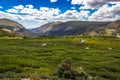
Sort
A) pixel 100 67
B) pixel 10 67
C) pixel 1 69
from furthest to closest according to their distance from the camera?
1. pixel 100 67
2. pixel 10 67
3. pixel 1 69

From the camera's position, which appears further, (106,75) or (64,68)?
(106,75)

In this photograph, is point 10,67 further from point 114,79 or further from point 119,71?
point 119,71

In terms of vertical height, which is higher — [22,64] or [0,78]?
[0,78]

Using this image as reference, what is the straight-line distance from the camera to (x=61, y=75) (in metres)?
37.2

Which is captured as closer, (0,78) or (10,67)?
(0,78)

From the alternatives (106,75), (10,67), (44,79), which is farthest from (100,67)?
(44,79)

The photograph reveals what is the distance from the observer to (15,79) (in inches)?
955

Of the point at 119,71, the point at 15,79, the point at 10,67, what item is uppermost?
the point at 15,79

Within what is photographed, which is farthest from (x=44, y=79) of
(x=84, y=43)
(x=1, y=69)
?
(x=84, y=43)

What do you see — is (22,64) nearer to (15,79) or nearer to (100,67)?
(100,67)

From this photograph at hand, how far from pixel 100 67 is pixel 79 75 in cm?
5101

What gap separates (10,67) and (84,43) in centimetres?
13260

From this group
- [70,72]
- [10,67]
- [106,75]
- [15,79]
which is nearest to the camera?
[15,79]

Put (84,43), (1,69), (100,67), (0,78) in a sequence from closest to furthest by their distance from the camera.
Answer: (0,78) → (1,69) → (100,67) → (84,43)
